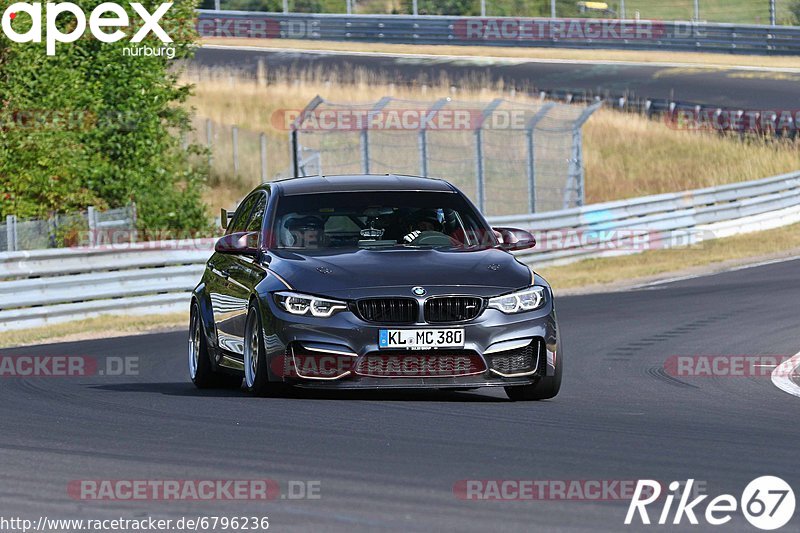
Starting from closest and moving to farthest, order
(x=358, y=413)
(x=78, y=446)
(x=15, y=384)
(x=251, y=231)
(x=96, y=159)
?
(x=78, y=446), (x=358, y=413), (x=251, y=231), (x=15, y=384), (x=96, y=159)

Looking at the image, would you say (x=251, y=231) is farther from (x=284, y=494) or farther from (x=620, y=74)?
(x=620, y=74)

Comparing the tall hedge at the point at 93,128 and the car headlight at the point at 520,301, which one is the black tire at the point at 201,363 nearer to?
the car headlight at the point at 520,301

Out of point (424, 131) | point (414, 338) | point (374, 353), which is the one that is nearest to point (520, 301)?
point (414, 338)

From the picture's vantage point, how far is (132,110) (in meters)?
28.4

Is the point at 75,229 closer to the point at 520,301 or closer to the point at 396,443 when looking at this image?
the point at 520,301

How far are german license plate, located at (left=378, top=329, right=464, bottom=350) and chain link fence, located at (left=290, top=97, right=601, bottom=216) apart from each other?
17.4 meters

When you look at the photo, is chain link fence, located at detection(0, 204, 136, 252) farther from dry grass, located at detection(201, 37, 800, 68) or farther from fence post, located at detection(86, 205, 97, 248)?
dry grass, located at detection(201, 37, 800, 68)

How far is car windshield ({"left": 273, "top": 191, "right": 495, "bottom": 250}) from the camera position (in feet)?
35.7

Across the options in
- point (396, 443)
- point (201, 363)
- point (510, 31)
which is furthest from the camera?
point (510, 31)

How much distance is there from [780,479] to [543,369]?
3573 mm

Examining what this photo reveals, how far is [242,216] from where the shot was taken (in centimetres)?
1227

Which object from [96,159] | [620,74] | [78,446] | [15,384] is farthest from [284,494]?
[620,74]

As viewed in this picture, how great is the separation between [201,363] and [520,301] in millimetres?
2976

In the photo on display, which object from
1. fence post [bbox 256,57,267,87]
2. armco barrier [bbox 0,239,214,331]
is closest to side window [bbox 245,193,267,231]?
armco barrier [bbox 0,239,214,331]
